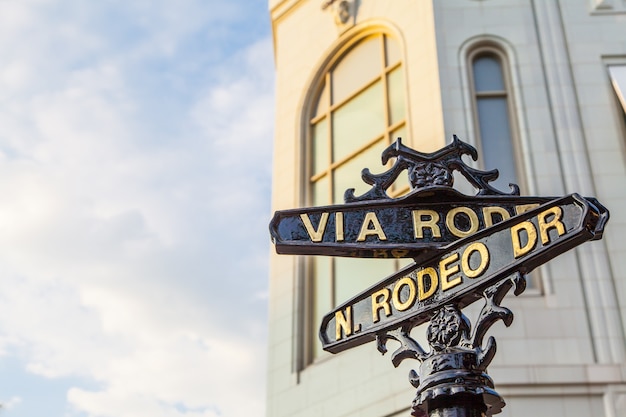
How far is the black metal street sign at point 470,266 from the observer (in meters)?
3.91

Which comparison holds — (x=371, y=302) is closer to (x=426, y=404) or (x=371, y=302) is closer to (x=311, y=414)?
(x=426, y=404)

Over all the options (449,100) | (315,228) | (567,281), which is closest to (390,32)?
(449,100)

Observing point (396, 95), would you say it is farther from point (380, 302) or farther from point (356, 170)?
point (380, 302)

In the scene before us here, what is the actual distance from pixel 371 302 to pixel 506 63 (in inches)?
468

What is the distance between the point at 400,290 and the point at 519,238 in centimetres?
74

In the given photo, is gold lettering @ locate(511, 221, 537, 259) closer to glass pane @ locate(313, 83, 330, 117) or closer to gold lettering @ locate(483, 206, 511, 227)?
gold lettering @ locate(483, 206, 511, 227)

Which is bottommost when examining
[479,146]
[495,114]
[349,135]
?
[479,146]

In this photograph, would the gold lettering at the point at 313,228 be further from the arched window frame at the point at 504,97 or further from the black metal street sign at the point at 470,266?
the arched window frame at the point at 504,97

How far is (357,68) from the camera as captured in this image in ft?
59.0

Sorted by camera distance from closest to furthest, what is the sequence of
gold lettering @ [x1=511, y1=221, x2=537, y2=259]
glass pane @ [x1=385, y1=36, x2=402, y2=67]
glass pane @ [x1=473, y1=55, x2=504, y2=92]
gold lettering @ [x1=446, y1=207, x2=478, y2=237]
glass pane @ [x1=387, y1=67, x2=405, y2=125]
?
gold lettering @ [x1=511, y1=221, x2=537, y2=259]
gold lettering @ [x1=446, y1=207, x2=478, y2=237]
glass pane @ [x1=473, y1=55, x2=504, y2=92]
glass pane @ [x1=387, y1=67, x2=405, y2=125]
glass pane @ [x1=385, y1=36, x2=402, y2=67]

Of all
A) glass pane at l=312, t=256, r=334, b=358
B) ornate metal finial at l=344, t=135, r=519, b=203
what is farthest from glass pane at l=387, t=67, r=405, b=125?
ornate metal finial at l=344, t=135, r=519, b=203

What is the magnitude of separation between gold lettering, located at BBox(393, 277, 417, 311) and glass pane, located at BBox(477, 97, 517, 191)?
10.1 meters

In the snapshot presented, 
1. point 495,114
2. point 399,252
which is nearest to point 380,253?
point 399,252

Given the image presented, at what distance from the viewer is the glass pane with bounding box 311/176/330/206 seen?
1714 cm
